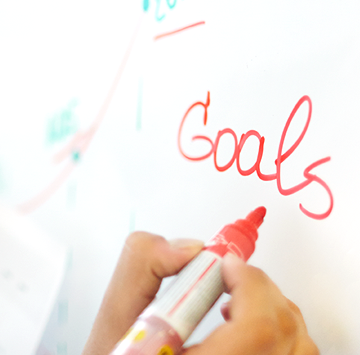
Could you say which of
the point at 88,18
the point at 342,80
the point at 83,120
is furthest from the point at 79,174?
the point at 342,80

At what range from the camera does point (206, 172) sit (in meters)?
0.26

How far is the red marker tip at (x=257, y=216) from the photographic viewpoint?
0.69ft

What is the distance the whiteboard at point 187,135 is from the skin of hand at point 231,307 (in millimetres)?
17

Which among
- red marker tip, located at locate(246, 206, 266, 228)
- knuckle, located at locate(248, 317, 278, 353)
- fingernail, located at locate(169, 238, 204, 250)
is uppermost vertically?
red marker tip, located at locate(246, 206, 266, 228)

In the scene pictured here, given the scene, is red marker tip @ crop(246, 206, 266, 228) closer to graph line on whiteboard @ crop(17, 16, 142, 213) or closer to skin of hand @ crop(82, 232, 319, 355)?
skin of hand @ crop(82, 232, 319, 355)

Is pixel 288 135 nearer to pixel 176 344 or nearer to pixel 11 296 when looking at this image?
pixel 176 344

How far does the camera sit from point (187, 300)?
0.62ft

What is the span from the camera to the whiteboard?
19 centimetres

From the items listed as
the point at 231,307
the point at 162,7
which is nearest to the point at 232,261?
the point at 231,307

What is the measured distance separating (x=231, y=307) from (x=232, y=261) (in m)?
0.02

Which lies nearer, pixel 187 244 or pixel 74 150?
pixel 187 244

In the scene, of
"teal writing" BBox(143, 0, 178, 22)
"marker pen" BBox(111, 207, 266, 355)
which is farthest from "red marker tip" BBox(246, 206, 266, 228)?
"teal writing" BBox(143, 0, 178, 22)

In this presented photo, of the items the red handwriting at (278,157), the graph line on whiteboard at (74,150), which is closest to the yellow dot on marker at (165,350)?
the red handwriting at (278,157)

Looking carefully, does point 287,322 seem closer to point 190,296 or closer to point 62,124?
point 190,296
